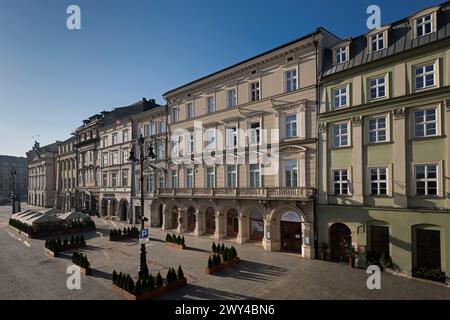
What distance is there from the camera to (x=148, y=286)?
1308cm

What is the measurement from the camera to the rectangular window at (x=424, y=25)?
52.2 ft

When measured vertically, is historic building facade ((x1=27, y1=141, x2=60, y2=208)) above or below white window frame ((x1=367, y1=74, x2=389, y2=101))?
below

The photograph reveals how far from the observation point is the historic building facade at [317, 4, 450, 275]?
1516cm

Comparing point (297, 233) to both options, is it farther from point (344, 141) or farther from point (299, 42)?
point (299, 42)

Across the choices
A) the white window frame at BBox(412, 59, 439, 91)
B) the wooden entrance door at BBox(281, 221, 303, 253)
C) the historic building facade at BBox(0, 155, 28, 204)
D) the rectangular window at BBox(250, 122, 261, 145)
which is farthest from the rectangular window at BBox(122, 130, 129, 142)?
the historic building facade at BBox(0, 155, 28, 204)

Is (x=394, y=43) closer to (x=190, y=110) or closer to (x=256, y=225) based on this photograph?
(x=256, y=225)

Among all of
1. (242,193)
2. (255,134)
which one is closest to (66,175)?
(242,193)

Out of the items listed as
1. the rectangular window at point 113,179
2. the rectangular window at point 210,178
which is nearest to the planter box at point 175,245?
the rectangular window at point 210,178

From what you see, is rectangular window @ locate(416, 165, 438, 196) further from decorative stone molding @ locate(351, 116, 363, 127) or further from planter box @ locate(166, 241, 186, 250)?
planter box @ locate(166, 241, 186, 250)

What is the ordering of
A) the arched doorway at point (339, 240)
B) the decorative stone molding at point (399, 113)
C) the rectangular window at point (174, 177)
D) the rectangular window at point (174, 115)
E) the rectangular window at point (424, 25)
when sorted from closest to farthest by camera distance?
the rectangular window at point (424, 25) → the decorative stone molding at point (399, 113) → the arched doorway at point (339, 240) → the rectangular window at point (174, 177) → the rectangular window at point (174, 115)

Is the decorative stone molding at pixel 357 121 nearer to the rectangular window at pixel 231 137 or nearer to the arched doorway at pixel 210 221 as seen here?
the rectangular window at pixel 231 137

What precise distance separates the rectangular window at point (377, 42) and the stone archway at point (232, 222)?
17106mm

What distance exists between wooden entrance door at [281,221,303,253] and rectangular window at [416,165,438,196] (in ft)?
27.6

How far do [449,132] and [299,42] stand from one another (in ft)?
38.7
